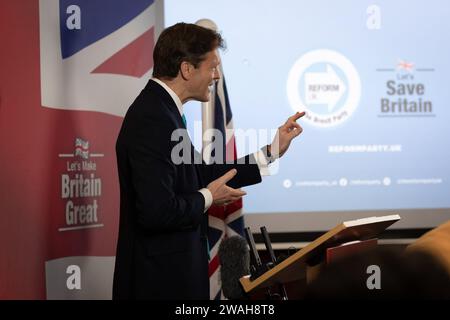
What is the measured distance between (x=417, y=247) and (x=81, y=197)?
276 centimetres

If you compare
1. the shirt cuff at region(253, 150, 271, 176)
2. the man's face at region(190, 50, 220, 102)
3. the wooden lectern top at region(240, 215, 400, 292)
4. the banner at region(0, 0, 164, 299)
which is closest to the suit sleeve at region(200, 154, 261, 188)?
the shirt cuff at region(253, 150, 271, 176)

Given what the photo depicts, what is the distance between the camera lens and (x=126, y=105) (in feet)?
12.7

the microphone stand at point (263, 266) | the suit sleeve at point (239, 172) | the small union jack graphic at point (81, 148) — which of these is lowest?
the microphone stand at point (263, 266)

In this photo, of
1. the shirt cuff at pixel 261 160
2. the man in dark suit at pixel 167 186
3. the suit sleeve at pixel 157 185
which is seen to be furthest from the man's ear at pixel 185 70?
the shirt cuff at pixel 261 160

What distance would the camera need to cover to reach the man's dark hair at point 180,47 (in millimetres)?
2510

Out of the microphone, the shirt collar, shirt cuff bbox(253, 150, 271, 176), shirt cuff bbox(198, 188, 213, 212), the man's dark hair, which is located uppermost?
the man's dark hair

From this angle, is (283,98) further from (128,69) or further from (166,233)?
(166,233)

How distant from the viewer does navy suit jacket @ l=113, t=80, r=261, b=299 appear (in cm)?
228

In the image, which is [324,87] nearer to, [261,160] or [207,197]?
[261,160]

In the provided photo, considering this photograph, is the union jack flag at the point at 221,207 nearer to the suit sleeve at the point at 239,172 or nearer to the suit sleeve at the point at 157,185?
the suit sleeve at the point at 239,172

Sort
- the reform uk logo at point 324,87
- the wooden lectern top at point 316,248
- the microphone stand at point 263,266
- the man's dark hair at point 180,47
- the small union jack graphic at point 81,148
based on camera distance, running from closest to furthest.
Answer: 1. the wooden lectern top at point 316,248
2. the microphone stand at point 263,266
3. the man's dark hair at point 180,47
4. the small union jack graphic at point 81,148
5. the reform uk logo at point 324,87

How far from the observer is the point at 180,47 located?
8.24 ft

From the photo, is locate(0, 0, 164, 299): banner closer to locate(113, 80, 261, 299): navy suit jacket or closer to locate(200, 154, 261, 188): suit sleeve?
locate(113, 80, 261, 299): navy suit jacket
